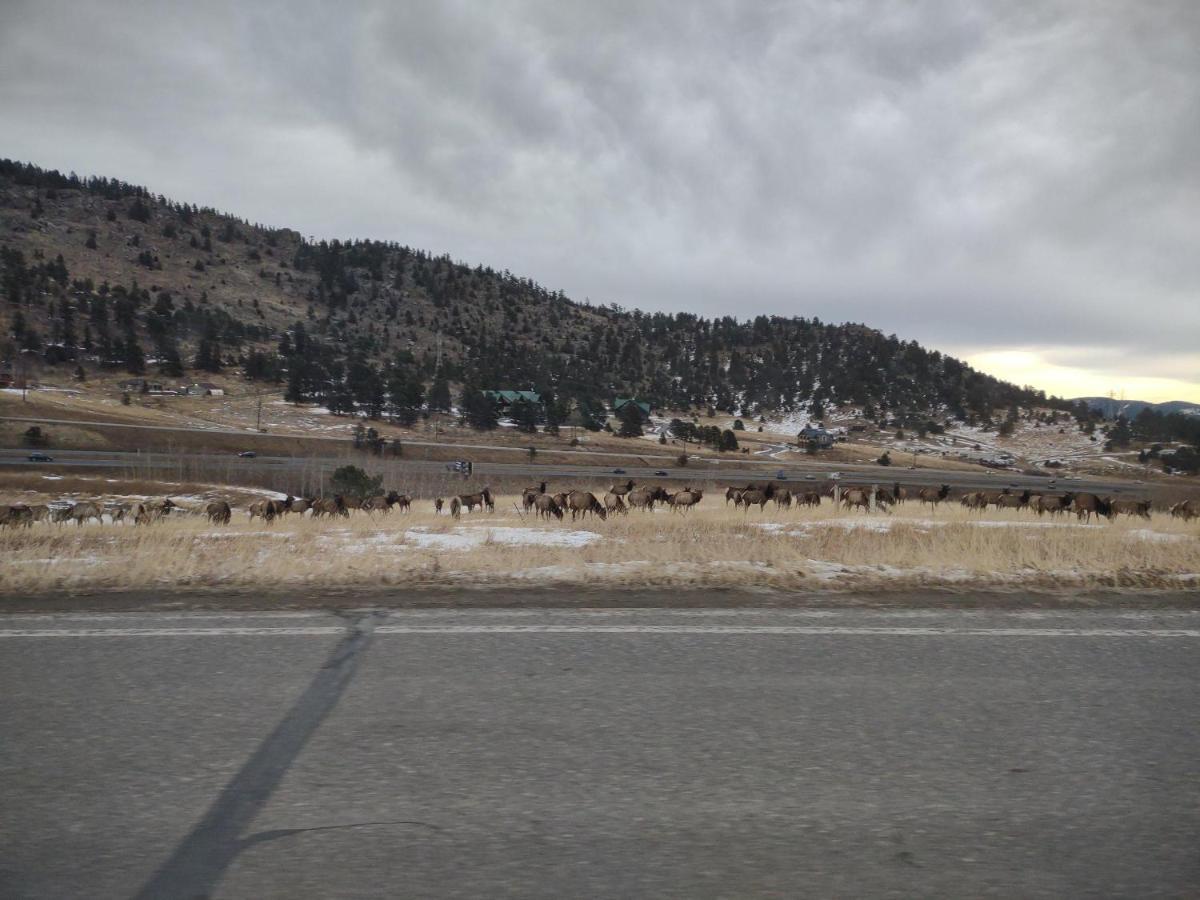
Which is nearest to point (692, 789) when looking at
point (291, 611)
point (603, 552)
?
point (291, 611)

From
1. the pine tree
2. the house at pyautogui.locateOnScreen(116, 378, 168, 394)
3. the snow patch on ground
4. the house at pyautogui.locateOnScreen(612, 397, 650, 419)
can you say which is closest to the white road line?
the snow patch on ground

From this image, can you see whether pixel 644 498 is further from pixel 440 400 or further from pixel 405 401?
pixel 440 400

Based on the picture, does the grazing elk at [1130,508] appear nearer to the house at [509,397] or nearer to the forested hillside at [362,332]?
the house at [509,397]

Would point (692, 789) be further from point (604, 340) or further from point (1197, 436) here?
point (604, 340)

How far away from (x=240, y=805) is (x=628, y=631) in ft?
10.2

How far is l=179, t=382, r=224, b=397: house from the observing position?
313ft

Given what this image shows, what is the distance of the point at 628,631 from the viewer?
5.74 metres

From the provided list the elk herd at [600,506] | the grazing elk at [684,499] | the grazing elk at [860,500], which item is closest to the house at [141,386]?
the elk herd at [600,506]

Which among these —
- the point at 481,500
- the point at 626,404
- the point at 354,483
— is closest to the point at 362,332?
the point at 626,404

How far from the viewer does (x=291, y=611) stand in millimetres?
6480

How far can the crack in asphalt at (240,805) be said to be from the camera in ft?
8.66

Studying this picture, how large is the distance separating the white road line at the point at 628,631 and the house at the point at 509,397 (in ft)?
297

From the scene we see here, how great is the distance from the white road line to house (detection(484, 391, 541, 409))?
297 ft

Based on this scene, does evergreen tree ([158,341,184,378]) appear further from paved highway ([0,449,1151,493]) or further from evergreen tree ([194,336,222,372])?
paved highway ([0,449,1151,493])
